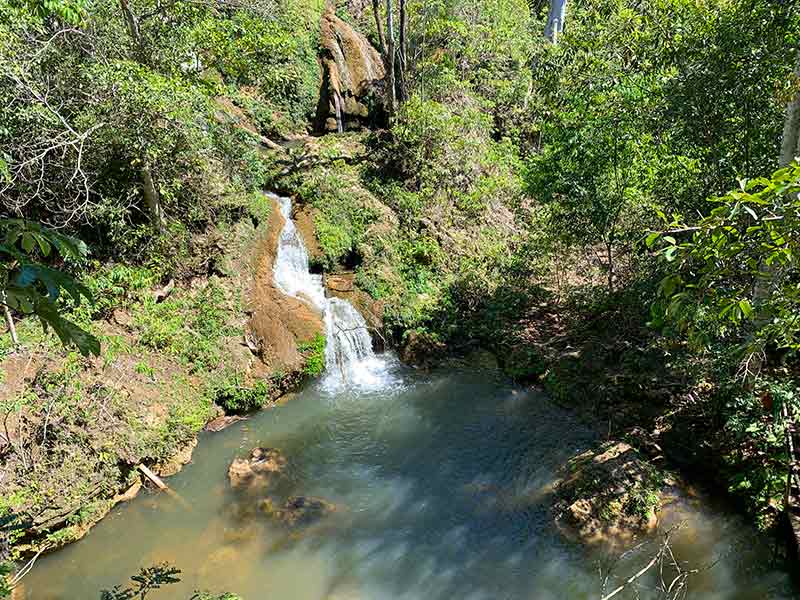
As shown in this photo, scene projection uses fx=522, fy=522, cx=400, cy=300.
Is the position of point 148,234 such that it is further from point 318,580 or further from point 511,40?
point 511,40

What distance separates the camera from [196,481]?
8.15m

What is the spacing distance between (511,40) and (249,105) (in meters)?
10.3

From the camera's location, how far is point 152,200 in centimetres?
1022

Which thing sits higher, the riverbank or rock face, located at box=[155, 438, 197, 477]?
the riverbank

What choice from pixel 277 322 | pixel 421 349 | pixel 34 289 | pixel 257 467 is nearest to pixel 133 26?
pixel 277 322

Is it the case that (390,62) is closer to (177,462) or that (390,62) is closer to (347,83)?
(347,83)

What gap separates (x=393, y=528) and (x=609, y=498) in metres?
2.98

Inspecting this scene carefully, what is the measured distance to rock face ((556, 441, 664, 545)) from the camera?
6812 mm

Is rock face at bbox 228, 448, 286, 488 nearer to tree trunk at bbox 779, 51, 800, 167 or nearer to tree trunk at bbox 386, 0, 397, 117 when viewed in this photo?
tree trunk at bbox 779, 51, 800, 167

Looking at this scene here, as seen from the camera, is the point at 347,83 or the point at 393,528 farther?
the point at 347,83

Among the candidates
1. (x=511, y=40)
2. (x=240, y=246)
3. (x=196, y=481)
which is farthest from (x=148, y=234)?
(x=511, y=40)

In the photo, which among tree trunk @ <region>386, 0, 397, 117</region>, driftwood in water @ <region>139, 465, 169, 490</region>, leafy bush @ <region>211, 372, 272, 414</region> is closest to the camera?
driftwood in water @ <region>139, 465, 169, 490</region>

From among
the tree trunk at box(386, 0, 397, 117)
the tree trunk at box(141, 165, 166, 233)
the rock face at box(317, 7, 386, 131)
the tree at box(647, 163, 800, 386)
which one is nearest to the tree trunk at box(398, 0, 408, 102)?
the tree trunk at box(386, 0, 397, 117)

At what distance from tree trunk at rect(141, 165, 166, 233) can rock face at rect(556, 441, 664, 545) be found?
880 centimetres
